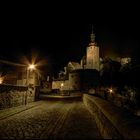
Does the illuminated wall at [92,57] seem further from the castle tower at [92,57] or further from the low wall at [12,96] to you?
the low wall at [12,96]

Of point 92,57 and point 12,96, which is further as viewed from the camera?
point 92,57

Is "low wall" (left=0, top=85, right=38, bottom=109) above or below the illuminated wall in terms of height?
below

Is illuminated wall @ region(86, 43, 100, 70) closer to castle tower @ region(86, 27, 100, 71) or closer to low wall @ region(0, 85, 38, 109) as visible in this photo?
castle tower @ region(86, 27, 100, 71)

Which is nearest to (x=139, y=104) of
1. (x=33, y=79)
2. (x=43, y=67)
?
(x=33, y=79)

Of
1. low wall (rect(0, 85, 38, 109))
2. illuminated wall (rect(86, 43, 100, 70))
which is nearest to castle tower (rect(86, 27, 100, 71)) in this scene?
illuminated wall (rect(86, 43, 100, 70))

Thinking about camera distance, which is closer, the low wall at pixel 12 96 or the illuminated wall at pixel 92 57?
the low wall at pixel 12 96

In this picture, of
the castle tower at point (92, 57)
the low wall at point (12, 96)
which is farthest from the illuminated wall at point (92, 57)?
the low wall at point (12, 96)

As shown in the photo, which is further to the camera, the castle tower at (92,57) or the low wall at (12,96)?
the castle tower at (92,57)

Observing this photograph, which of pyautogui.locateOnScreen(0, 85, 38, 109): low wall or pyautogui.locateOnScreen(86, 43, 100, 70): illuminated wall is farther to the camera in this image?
pyautogui.locateOnScreen(86, 43, 100, 70): illuminated wall

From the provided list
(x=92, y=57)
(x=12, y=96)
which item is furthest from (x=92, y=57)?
(x=12, y=96)

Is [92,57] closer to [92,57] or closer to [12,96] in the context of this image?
[92,57]

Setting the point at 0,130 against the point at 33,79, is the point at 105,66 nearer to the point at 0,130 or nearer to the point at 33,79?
the point at 33,79

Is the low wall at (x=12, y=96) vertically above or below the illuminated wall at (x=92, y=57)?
below

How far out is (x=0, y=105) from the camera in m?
15.0
